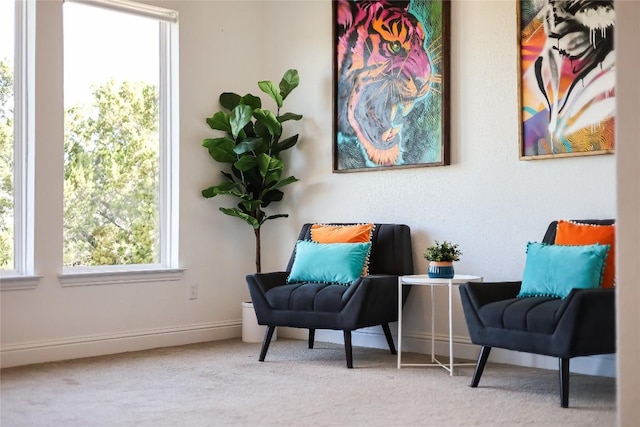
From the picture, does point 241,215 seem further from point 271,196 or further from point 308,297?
point 308,297

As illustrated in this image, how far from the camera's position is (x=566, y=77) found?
4.34 metres

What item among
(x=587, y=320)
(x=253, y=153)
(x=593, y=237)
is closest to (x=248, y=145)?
(x=253, y=153)

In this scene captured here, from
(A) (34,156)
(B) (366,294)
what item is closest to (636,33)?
(B) (366,294)

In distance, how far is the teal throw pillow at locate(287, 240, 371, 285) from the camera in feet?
15.3

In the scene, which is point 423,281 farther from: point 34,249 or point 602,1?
point 34,249

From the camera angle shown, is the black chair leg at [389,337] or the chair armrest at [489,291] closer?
the chair armrest at [489,291]

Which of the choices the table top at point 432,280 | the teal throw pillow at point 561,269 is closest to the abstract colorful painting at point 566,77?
the teal throw pillow at point 561,269

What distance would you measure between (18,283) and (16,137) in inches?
34.1

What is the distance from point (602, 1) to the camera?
4.20 metres

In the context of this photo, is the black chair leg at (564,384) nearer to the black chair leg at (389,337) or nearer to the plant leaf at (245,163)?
the black chair leg at (389,337)

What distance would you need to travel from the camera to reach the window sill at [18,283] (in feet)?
14.9

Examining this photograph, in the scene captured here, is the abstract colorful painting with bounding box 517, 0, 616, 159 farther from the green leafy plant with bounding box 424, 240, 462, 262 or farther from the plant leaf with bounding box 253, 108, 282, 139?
the plant leaf with bounding box 253, 108, 282, 139

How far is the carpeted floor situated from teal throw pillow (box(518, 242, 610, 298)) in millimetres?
488

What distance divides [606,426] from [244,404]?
153 centimetres
